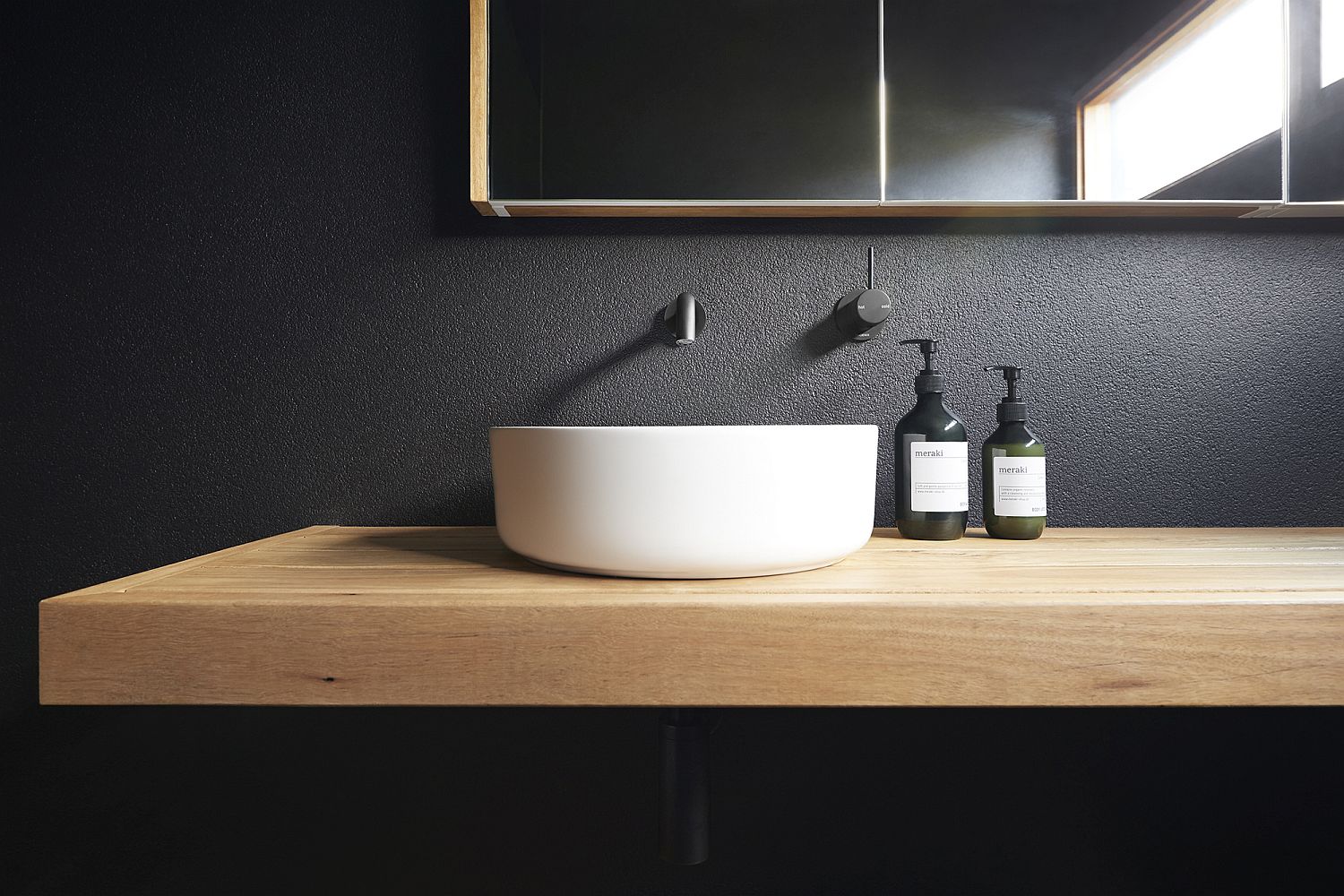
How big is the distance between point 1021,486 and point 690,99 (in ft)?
2.36

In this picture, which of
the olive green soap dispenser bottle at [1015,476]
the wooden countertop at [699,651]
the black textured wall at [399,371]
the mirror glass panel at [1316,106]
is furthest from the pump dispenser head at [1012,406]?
the mirror glass panel at [1316,106]

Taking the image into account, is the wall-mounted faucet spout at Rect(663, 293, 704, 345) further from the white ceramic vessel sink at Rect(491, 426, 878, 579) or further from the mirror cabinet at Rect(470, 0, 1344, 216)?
the white ceramic vessel sink at Rect(491, 426, 878, 579)

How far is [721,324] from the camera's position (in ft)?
3.57

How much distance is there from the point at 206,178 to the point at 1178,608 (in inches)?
52.9

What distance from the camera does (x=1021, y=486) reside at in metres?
0.90

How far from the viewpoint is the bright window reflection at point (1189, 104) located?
1.03 metres

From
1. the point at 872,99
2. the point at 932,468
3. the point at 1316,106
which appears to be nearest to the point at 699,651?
the point at 932,468

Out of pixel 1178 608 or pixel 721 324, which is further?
pixel 721 324

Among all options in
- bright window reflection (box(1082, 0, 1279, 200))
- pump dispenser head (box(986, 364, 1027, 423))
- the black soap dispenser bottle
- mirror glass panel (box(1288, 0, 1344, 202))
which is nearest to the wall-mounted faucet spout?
the black soap dispenser bottle

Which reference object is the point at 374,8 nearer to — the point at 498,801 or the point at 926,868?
the point at 498,801

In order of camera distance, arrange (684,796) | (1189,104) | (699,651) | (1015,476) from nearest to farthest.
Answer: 1. (699,651)
2. (684,796)
3. (1015,476)
4. (1189,104)

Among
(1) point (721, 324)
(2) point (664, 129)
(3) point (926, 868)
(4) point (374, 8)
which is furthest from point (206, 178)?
(3) point (926, 868)

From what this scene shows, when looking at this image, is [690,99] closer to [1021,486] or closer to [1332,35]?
[1021,486]

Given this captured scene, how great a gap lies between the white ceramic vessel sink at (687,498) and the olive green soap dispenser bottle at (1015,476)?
0.36 metres
